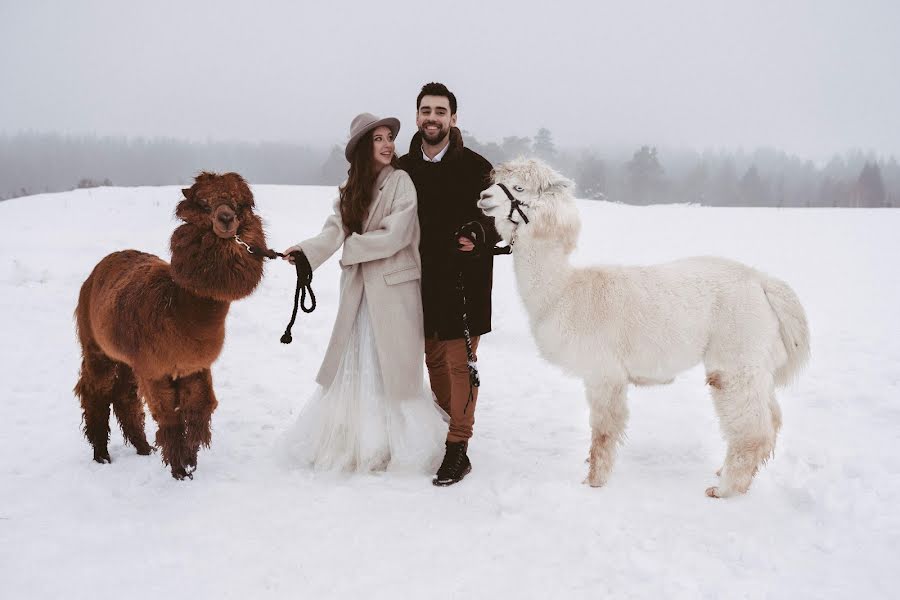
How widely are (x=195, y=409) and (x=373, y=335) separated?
1141 mm

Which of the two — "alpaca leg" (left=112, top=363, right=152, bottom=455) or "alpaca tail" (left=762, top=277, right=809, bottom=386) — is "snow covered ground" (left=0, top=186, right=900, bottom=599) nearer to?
"alpaca leg" (left=112, top=363, right=152, bottom=455)

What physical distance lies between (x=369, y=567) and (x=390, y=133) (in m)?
2.38

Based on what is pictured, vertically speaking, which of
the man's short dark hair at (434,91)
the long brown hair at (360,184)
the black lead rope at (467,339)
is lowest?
the black lead rope at (467,339)

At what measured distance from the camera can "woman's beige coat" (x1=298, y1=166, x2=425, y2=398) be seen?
3.23 meters

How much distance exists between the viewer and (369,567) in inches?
97.1

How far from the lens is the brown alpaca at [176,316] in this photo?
112 inches

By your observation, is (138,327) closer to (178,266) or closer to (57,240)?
(178,266)

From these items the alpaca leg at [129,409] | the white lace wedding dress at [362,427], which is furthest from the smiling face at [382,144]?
the alpaca leg at [129,409]

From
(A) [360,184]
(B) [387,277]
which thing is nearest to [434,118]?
(A) [360,184]

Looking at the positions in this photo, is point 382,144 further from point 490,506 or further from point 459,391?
point 490,506

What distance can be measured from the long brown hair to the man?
9.5 inches

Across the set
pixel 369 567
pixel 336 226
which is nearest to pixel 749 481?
pixel 369 567

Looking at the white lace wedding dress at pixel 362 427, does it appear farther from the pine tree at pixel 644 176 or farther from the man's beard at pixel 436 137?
the pine tree at pixel 644 176

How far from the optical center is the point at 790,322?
3.02 metres
